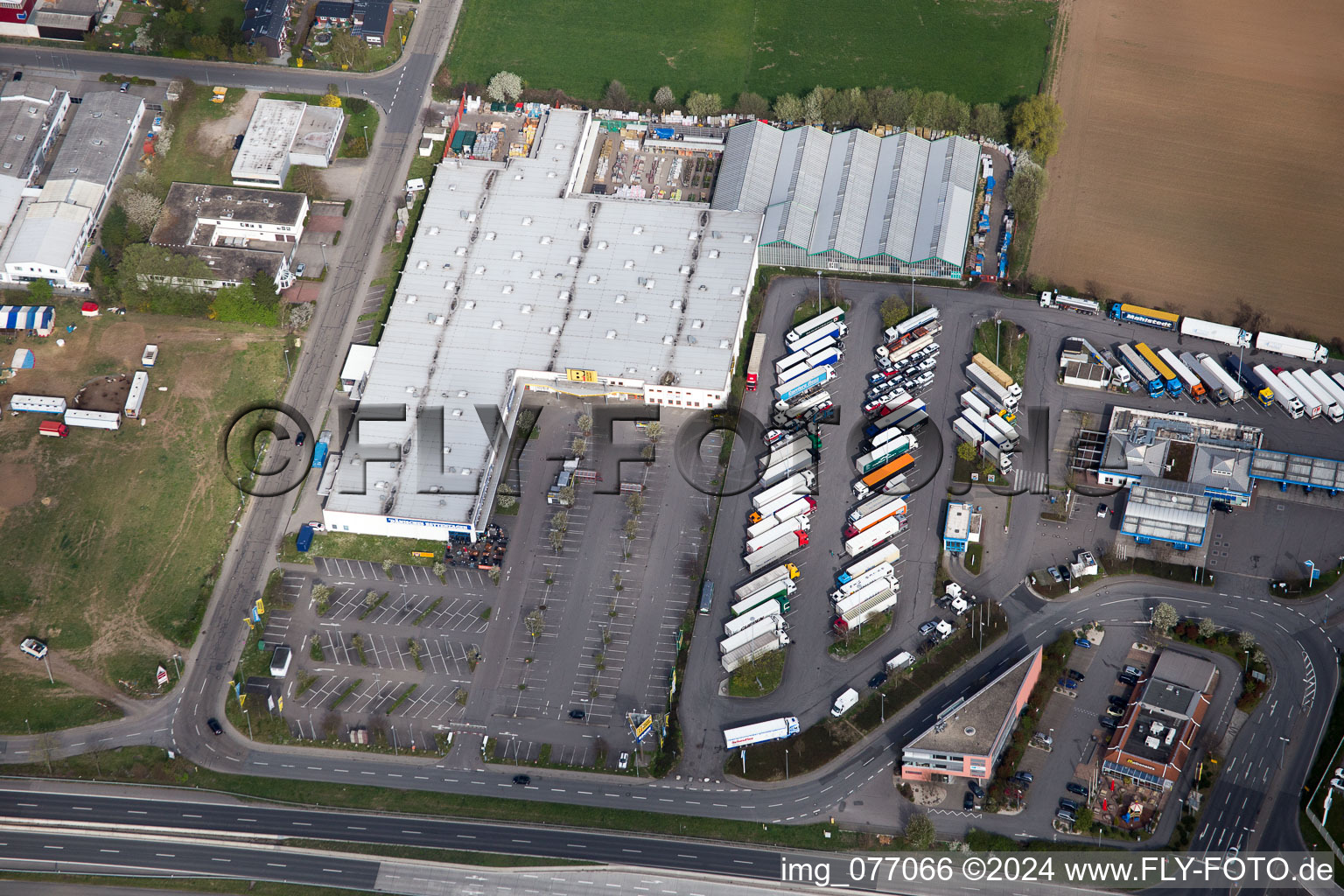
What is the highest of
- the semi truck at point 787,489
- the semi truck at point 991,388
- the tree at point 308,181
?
the tree at point 308,181

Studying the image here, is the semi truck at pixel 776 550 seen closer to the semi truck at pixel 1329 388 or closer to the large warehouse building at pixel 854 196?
the large warehouse building at pixel 854 196

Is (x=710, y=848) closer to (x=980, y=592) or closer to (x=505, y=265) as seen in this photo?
(x=980, y=592)

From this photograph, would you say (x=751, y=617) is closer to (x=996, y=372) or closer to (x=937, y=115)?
(x=996, y=372)

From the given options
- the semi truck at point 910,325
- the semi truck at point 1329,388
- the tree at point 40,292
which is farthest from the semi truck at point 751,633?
the tree at point 40,292

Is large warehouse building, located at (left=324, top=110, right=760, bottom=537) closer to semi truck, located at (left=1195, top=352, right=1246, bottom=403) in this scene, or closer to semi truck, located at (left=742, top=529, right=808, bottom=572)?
semi truck, located at (left=742, top=529, right=808, bottom=572)

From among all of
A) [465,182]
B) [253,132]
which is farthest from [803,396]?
[253,132]

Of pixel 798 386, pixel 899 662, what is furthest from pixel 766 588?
pixel 798 386
